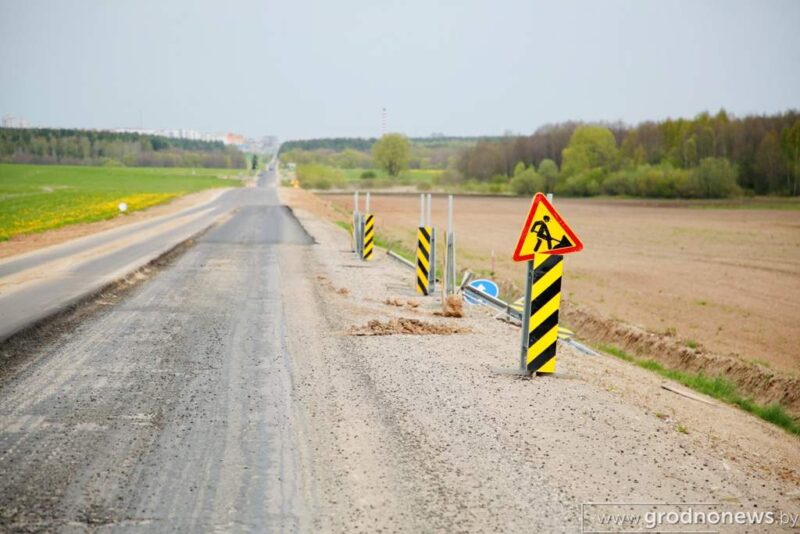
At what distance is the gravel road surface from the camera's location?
16.9 feet

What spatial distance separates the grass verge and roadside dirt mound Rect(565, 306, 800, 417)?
257mm

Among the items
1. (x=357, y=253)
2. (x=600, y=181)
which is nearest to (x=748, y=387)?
(x=357, y=253)

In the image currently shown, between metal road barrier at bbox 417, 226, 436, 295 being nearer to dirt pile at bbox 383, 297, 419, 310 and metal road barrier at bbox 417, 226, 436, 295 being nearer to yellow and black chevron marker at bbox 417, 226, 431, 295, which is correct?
yellow and black chevron marker at bbox 417, 226, 431, 295

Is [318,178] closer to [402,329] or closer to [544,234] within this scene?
[402,329]

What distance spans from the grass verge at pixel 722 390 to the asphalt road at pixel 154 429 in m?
6.26

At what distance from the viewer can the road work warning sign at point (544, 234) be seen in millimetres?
8891

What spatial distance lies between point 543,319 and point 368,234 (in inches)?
546

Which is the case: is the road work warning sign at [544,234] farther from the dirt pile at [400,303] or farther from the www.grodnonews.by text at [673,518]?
the dirt pile at [400,303]

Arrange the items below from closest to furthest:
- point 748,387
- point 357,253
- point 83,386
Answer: point 83,386
point 748,387
point 357,253

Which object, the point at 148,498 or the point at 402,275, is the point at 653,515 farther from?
the point at 402,275

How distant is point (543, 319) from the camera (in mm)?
9188

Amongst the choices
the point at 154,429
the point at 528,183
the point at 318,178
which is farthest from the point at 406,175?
the point at 154,429

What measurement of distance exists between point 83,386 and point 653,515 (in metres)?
5.87

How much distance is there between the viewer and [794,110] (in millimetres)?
103312
